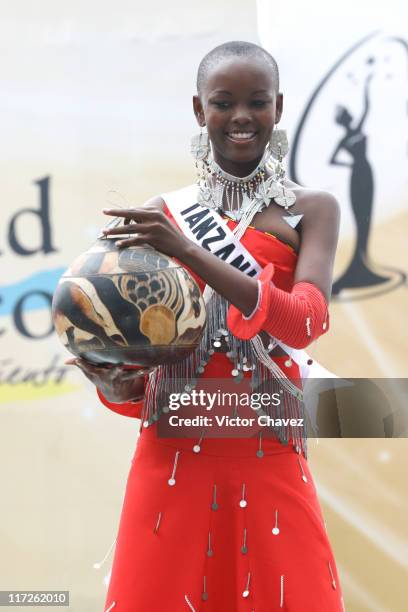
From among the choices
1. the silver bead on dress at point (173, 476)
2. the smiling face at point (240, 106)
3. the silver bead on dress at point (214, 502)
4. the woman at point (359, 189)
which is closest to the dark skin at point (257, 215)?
the smiling face at point (240, 106)

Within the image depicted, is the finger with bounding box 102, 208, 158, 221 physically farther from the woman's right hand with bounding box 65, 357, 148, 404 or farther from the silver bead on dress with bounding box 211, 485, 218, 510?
the silver bead on dress with bounding box 211, 485, 218, 510

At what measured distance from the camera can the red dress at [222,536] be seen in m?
2.16

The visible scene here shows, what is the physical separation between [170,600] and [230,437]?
15.6 inches

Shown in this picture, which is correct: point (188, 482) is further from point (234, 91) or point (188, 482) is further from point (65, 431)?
point (65, 431)

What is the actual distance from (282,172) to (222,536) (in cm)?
93

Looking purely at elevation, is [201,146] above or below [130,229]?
above

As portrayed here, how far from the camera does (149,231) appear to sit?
2.03 m

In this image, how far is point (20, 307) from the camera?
12.4ft

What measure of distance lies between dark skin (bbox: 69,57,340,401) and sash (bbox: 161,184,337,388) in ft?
0.29

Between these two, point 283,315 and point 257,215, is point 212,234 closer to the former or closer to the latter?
point 257,215

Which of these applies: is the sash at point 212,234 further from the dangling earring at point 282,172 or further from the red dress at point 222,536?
the red dress at point 222,536

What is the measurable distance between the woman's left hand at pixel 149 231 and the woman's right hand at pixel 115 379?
29 cm

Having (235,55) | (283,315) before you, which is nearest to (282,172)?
(235,55)

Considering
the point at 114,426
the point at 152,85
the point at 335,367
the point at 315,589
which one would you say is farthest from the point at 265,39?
the point at 315,589
